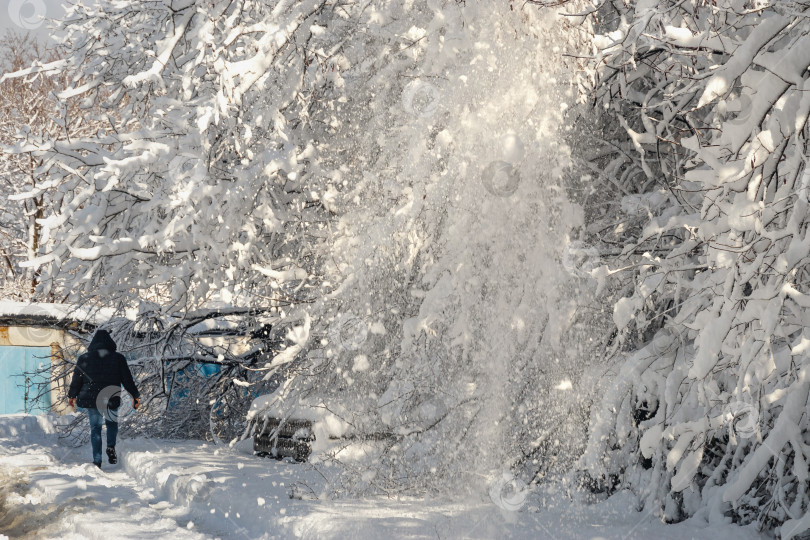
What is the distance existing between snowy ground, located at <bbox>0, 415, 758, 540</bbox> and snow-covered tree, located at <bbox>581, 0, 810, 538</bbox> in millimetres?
463

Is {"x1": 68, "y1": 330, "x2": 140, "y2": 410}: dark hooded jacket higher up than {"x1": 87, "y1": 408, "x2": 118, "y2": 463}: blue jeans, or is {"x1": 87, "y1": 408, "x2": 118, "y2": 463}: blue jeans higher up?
{"x1": 68, "y1": 330, "x2": 140, "y2": 410}: dark hooded jacket

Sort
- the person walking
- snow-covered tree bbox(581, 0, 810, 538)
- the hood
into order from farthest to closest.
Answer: the hood → the person walking → snow-covered tree bbox(581, 0, 810, 538)

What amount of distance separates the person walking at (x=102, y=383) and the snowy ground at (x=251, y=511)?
1.16 m

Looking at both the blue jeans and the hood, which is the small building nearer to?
the hood

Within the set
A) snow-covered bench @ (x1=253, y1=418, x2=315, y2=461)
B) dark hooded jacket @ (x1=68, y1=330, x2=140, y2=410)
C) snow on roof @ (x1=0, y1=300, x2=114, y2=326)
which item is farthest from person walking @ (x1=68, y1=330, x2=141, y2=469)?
snow on roof @ (x1=0, y1=300, x2=114, y2=326)

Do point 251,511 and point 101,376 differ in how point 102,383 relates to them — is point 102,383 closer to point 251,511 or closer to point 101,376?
point 101,376

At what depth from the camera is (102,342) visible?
407 inches

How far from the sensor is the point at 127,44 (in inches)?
398

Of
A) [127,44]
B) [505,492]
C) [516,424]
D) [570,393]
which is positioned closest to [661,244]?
[570,393]

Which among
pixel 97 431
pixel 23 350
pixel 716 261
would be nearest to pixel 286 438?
pixel 97 431

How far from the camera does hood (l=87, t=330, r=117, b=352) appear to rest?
1034cm

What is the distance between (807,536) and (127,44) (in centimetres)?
880

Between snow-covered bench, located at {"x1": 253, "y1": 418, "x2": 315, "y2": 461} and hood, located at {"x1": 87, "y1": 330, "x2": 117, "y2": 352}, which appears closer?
snow-covered bench, located at {"x1": 253, "y1": 418, "x2": 315, "y2": 461}

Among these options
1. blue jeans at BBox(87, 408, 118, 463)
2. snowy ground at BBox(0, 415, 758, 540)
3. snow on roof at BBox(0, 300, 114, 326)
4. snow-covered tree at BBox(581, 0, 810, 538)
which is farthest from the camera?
snow on roof at BBox(0, 300, 114, 326)
